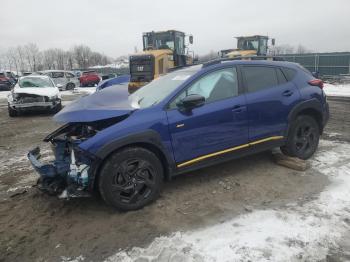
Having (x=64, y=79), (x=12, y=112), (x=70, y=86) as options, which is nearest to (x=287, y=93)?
(x=12, y=112)

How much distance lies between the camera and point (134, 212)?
3916 millimetres

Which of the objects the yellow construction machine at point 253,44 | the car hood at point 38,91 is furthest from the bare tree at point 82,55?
the car hood at point 38,91

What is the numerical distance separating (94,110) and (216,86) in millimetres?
1692

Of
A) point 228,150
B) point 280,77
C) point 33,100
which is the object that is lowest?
point 228,150

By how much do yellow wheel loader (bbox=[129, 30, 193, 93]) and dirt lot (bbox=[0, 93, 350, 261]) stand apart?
29.2ft

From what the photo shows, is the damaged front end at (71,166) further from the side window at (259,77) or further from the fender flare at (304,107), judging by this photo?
the fender flare at (304,107)

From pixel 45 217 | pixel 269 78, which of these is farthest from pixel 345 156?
pixel 45 217

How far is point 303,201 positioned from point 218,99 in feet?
5.57

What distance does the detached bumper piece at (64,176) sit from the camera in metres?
3.75

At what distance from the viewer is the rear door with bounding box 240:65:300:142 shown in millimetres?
4668

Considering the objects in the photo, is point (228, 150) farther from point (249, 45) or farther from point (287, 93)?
point (249, 45)

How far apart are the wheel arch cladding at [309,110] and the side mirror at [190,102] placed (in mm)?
1714

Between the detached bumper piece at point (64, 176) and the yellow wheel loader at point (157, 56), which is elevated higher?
the yellow wheel loader at point (157, 56)

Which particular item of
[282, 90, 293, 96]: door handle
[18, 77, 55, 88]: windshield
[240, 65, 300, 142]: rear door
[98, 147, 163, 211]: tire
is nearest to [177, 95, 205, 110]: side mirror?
[98, 147, 163, 211]: tire
